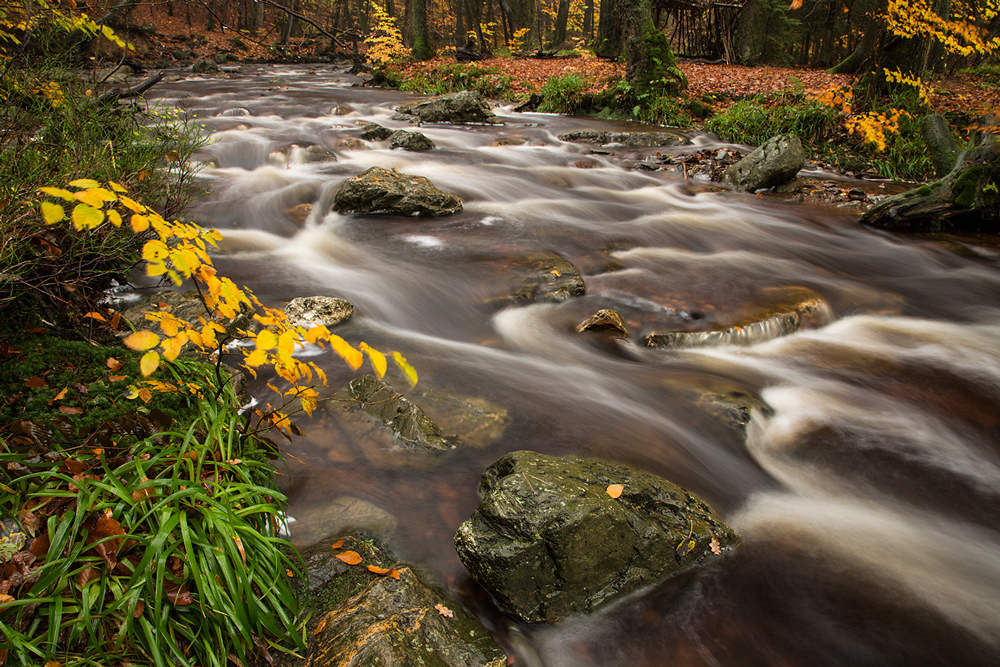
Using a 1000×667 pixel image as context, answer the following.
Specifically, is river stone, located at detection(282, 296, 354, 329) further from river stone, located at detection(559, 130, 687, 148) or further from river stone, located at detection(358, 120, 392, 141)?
river stone, located at detection(559, 130, 687, 148)

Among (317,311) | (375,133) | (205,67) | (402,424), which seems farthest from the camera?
(205,67)

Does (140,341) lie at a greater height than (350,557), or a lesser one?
greater

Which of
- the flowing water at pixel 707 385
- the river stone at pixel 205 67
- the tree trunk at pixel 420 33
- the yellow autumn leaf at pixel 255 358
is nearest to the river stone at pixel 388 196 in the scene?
the flowing water at pixel 707 385

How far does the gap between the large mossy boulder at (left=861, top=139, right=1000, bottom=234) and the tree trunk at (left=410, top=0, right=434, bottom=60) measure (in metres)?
19.6

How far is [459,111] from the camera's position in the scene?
13.5 meters

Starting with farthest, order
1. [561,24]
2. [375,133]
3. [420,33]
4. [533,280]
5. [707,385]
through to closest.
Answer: [561,24], [420,33], [375,133], [533,280], [707,385]

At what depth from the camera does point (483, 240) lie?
267 inches

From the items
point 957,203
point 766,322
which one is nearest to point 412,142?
point 766,322

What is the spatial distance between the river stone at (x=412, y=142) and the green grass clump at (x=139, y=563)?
9.24m

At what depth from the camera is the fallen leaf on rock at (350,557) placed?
7.61ft

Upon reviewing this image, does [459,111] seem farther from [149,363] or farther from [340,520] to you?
[149,363]

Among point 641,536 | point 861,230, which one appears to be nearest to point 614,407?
point 641,536

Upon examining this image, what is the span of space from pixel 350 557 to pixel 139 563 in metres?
0.79

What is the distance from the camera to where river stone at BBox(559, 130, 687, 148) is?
1179 cm
